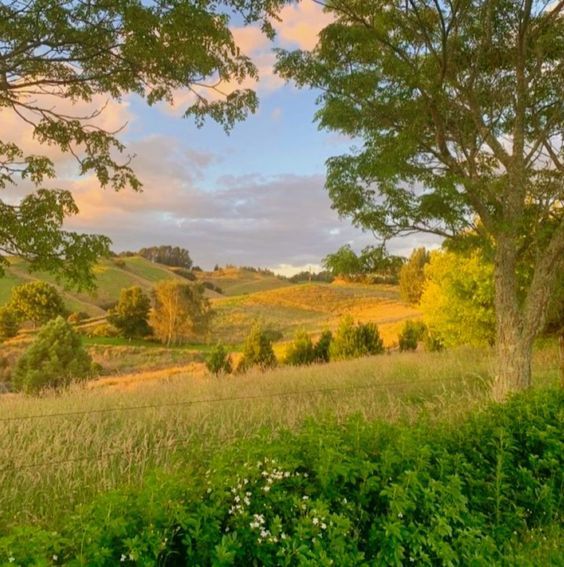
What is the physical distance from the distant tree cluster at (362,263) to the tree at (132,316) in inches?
1146

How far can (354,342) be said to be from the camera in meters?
22.2

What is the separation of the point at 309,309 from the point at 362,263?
44.9 meters

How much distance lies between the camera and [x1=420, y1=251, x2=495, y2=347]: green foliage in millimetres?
15062

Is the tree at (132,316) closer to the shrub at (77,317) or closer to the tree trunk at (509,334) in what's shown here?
the shrub at (77,317)

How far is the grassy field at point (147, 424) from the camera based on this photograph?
4110 millimetres

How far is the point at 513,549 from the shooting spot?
3.55 meters

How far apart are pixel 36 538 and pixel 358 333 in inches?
825

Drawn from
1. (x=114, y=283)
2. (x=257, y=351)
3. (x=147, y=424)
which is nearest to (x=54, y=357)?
(x=257, y=351)

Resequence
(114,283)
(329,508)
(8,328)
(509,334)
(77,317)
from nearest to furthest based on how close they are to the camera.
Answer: (329,508), (509,334), (8,328), (77,317), (114,283)

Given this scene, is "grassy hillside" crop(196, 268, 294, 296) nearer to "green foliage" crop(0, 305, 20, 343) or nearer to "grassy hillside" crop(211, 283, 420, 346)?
"grassy hillside" crop(211, 283, 420, 346)

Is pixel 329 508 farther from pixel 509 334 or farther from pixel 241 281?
pixel 241 281

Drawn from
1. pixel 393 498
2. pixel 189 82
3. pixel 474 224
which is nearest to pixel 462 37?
pixel 474 224

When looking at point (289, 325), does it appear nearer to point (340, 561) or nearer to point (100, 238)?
point (100, 238)

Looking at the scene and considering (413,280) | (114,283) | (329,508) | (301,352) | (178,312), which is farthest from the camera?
(114,283)
